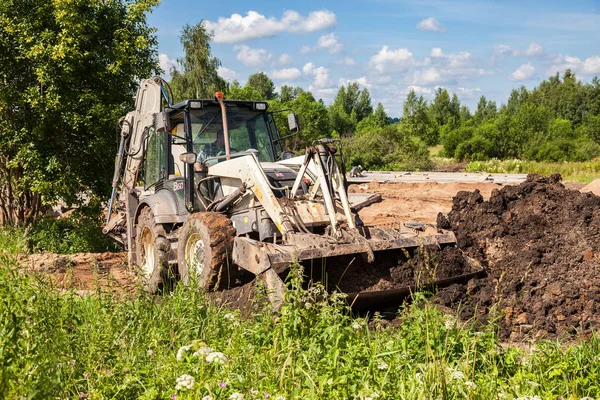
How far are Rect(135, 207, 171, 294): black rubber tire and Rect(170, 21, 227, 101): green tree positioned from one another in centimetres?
3413

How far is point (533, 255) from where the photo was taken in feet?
23.5

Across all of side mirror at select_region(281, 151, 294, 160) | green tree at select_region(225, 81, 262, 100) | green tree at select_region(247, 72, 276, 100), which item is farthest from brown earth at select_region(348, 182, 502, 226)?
green tree at select_region(247, 72, 276, 100)

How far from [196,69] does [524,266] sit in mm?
37954

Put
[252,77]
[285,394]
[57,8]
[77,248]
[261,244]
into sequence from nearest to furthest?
[285,394], [261,244], [57,8], [77,248], [252,77]

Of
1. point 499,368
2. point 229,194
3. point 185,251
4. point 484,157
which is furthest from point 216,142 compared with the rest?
point 484,157

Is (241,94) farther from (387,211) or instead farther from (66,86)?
(66,86)

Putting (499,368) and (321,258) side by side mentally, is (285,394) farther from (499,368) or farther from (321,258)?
(321,258)

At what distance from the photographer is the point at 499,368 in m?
4.32

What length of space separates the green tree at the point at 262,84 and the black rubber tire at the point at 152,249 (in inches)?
2954

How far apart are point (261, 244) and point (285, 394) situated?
9.88ft

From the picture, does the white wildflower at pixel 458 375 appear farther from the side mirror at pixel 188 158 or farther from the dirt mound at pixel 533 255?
the side mirror at pixel 188 158

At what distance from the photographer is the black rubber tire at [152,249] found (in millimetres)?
7871

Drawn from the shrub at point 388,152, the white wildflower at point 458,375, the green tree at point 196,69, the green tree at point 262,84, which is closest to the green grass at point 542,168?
the shrub at point 388,152

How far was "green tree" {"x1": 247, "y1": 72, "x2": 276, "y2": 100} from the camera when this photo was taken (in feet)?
275
